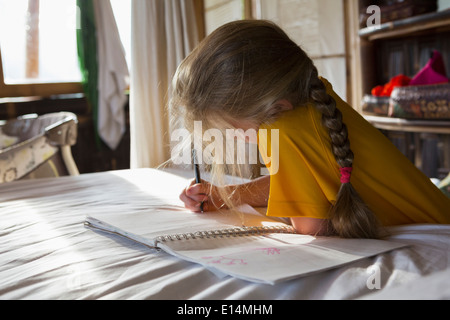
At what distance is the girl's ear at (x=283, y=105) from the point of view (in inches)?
34.4

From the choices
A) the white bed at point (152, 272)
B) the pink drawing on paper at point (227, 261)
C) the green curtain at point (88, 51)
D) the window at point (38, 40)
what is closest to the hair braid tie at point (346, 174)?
the white bed at point (152, 272)

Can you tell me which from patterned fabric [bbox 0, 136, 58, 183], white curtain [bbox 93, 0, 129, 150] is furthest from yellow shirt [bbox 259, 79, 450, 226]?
white curtain [bbox 93, 0, 129, 150]

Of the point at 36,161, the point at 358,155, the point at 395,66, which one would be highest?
the point at 395,66

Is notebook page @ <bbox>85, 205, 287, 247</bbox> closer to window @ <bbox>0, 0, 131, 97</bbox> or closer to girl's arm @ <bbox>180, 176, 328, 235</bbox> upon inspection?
girl's arm @ <bbox>180, 176, 328, 235</bbox>

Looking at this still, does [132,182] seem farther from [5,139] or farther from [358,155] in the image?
[5,139]

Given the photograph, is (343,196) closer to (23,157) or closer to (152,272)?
(152,272)

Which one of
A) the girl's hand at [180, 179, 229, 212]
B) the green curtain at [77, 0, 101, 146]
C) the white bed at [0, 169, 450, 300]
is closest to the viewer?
the white bed at [0, 169, 450, 300]

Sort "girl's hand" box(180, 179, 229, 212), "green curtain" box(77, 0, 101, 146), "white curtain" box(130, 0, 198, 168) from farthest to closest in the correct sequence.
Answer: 1. "green curtain" box(77, 0, 101, 146)
2. "white curtain" box(130, 0, 198, 168)
3. "girl's hand" box(180, 179, 229, 212)

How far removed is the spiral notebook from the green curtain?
237 centimetres

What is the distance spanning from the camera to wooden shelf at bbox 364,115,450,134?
1.75 metres

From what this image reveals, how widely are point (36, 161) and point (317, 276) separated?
5.86 ft

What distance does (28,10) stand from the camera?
3.18 m

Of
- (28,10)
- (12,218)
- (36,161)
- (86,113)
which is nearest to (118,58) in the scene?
(86,113)

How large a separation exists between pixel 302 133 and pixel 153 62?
208 centimetres
